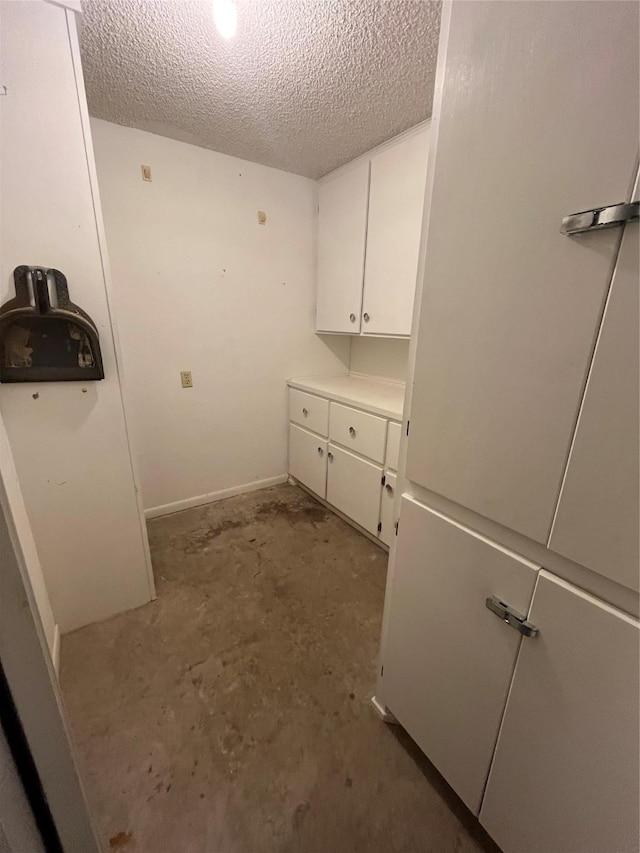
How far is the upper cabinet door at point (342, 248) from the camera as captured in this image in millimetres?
2146

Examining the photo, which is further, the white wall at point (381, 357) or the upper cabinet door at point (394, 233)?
the white wall at point (381, 357)

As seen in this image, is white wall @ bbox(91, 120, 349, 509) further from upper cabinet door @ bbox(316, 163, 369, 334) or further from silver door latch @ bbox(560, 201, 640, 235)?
silver door latch @ bbox(560, 201, 640, 235)

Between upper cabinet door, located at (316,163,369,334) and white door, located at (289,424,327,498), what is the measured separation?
0.80 metres

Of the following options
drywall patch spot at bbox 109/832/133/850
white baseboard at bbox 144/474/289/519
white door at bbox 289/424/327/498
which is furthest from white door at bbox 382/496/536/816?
white baseboard at bbox 144/474/289/519

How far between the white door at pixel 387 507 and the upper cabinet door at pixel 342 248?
102 cm

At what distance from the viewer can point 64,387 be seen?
133 cm

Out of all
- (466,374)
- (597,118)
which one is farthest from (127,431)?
(597,118)

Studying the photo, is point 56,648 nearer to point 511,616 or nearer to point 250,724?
point 250,724

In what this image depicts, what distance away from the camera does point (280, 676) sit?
1.37 meters

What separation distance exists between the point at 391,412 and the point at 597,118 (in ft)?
4.49

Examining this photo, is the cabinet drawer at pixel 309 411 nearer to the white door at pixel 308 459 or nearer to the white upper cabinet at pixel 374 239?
the white door at pixel 308 459

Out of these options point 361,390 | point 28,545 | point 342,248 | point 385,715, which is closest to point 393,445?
point 361,390

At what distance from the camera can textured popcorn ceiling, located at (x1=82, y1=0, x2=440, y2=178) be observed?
3.84 feet

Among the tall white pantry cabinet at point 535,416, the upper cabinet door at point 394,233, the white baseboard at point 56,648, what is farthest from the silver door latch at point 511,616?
the white baseboard at point 56,648
